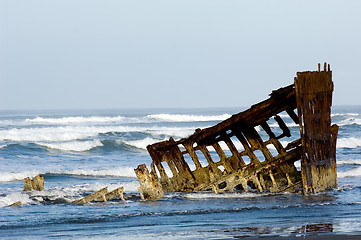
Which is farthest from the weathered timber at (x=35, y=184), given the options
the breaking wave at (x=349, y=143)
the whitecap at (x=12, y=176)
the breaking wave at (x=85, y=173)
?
the breaking wave at (x=349, y=143)

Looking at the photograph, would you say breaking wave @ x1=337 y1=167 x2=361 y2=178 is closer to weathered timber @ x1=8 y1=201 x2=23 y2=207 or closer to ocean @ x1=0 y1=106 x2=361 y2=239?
ocean @ x1=0 y1=106 x2=361 y2=239

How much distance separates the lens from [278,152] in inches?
468

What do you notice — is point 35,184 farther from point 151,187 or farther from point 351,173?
point 351,173

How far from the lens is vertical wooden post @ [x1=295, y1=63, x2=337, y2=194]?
1088cm

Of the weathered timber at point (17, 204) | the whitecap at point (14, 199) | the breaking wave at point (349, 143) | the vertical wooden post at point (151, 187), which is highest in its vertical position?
the whitecap at point (14, 199)

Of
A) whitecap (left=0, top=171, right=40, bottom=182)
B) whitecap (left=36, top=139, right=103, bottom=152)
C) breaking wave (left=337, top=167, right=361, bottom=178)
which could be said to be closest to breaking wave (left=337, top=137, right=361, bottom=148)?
whitecap (left=36, top=139, right=103, bottom=152)

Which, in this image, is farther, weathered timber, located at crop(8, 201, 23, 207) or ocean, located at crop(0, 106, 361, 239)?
weathered timber, located at crop(8, 201, 23, 207)

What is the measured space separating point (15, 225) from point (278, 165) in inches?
204

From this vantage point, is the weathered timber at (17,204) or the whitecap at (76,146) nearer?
the weathered timber at (17,204)

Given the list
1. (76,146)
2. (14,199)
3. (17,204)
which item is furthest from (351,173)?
(76,146)

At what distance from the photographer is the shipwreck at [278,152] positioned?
1107cm

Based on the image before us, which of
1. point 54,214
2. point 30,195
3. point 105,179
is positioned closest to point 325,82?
point 54,214

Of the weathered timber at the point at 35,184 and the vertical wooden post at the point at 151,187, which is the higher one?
the weathered timber at the point at 35,184

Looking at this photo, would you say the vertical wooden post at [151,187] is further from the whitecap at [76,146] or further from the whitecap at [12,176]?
the whitecap at [76,146]
